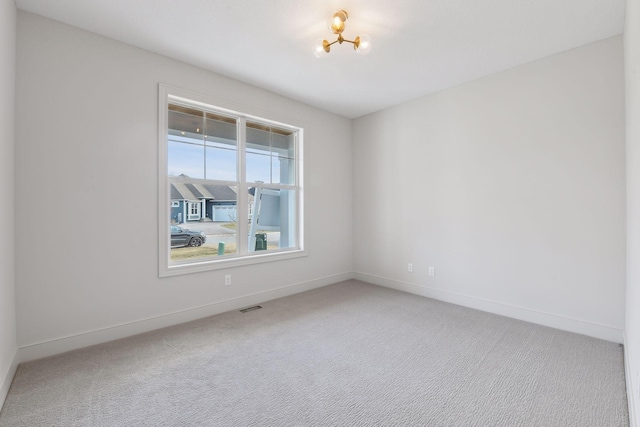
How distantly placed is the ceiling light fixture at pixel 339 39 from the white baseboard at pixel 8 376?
3076mm

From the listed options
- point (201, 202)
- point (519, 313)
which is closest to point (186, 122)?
point (201, 202)

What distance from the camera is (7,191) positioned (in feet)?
6.39

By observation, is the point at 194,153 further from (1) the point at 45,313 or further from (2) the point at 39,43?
(1) the point at 45,313

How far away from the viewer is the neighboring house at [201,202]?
9.98ft

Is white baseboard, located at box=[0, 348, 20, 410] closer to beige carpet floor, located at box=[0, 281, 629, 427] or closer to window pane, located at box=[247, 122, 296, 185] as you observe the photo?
beige carpet floor, located at box=[0, 281, 629, 427]

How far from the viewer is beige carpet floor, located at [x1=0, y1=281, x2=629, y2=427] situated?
162 centimetres

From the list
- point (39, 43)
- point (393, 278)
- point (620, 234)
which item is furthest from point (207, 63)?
point (620, 234)

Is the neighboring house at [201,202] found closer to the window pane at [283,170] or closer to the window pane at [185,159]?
the window pane at [185,159]

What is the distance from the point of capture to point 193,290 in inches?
119

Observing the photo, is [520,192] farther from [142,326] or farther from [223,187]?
[142,326]

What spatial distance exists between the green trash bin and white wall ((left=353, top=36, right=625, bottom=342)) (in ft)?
5.76

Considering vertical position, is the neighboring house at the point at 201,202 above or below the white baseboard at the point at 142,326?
above

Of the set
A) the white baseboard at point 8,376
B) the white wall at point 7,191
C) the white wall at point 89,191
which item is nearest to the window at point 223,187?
the white wall at point 89,191

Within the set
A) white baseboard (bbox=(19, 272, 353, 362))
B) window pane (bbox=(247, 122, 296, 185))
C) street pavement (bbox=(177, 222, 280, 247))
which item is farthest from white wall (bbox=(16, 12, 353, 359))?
window pane (bbox=(247, 122, 296, 185))
